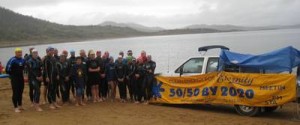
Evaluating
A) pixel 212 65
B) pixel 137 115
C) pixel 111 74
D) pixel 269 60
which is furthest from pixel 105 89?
pixel 269 60

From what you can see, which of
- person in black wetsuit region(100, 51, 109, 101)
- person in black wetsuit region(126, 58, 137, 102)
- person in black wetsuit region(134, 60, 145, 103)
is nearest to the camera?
person in black wetsuit region(134, 60, 145, 103)

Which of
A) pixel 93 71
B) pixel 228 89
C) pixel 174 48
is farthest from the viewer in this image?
pixel 174 48

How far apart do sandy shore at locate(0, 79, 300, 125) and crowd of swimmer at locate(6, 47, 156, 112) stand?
0.51 m

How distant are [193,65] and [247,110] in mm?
Result: 2314

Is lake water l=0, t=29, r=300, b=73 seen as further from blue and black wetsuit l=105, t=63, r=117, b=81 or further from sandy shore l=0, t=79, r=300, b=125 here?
sandy shore l=0, t=79, r=300, b=125

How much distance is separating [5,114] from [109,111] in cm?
287

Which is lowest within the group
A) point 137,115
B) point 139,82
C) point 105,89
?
point 137,115

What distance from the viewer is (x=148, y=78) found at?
493 inches

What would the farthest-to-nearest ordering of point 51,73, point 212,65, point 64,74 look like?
point 64,74 → point 212,65 → point 51,73

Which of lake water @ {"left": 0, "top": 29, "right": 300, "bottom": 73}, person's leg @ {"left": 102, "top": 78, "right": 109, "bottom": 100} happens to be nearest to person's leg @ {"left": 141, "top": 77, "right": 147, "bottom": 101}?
person's leg @ {"left": 102, "top": 78, "right": 109, "bottom": 100}

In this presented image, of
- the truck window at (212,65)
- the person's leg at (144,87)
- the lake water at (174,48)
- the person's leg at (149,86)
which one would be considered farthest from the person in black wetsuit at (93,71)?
the lake water at (174,48)

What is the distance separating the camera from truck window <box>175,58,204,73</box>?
458 inches

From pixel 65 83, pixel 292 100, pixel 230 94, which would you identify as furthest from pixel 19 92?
pixel 292 100

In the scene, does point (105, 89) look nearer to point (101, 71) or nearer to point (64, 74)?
point (101, 71)
